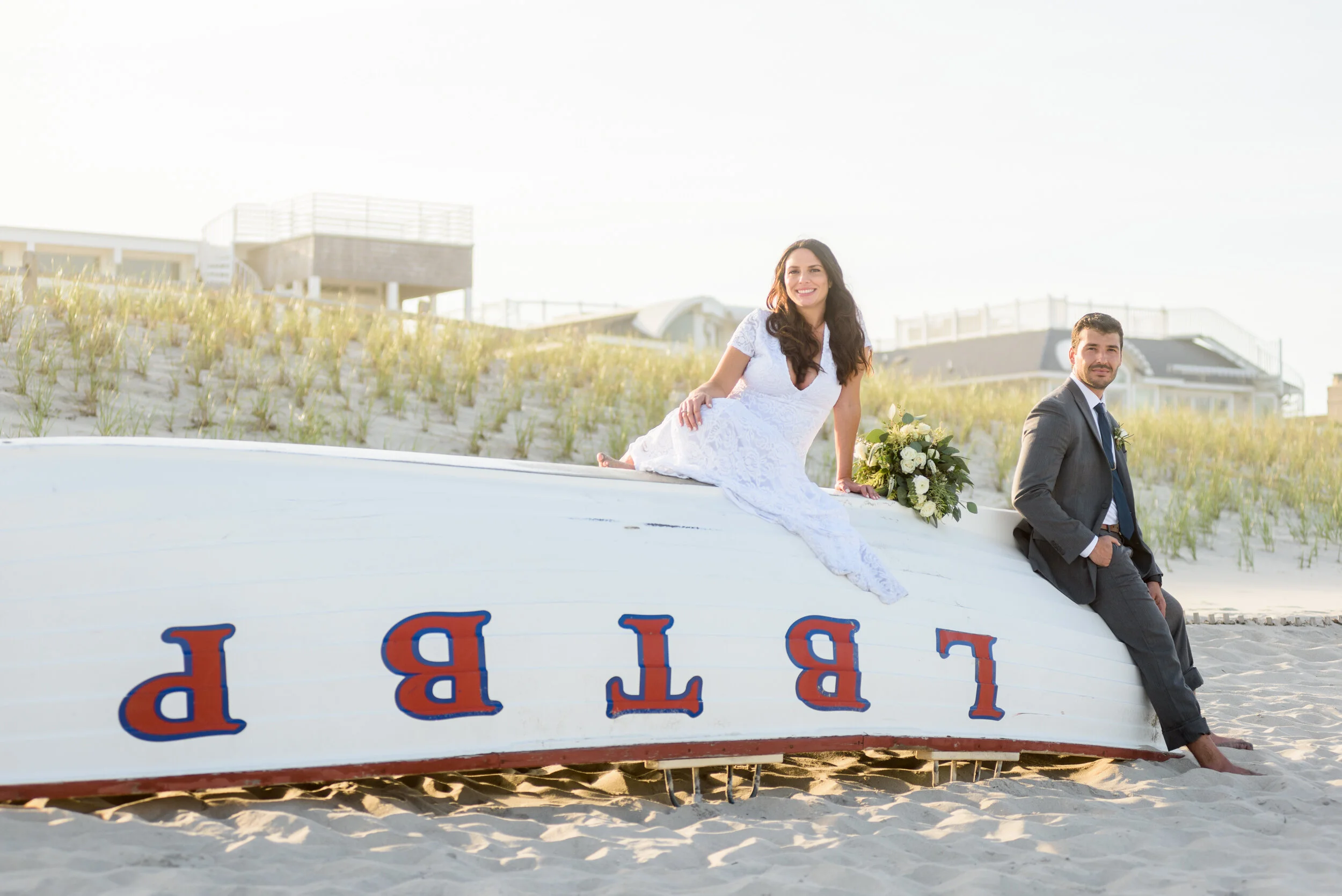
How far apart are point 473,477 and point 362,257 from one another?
29.5 metres

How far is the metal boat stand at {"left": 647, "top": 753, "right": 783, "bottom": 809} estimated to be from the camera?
3736 mm

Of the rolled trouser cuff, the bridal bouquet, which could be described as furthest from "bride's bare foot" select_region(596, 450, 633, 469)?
the rolled trouser cuff

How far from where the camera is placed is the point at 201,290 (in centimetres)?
1182

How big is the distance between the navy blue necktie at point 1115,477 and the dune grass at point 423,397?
4.51 metres

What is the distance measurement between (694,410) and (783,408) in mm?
360

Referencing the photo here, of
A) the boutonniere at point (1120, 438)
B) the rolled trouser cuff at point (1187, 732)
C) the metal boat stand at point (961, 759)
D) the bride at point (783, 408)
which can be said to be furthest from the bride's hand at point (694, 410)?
the rolled trouser cuff at point (1187, 732)

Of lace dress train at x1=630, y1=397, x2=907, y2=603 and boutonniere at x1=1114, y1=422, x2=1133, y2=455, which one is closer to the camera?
lace dress train at x1=630, y1=397, x2=907, y2=603

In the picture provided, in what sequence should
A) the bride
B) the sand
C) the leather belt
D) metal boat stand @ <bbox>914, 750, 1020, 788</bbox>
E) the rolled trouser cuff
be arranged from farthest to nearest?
the leather belt → the rolled trouser cuff → the bride → metal boat stand @ <bbox>914, 750, 1020, 788</bbox> → the sand

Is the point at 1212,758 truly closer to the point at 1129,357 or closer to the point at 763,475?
the point at 763,475

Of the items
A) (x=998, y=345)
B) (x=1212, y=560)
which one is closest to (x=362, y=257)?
(x=998, y=345)

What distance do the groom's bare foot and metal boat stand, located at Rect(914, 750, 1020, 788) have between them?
742 mm

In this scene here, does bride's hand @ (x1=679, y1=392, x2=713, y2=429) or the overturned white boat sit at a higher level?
bride's hand @ (x1=679, y1=392, x2=713, y2=429)

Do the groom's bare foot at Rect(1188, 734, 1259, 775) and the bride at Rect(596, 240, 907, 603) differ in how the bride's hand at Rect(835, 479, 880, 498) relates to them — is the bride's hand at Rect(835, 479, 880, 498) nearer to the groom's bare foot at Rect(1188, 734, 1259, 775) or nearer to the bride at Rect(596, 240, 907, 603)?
the bride at Rect(596, 240, 907, 603)

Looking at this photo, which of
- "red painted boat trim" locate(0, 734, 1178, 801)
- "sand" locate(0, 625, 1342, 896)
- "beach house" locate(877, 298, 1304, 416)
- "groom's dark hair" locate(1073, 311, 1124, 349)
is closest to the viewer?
"sand" locate(0, 625, 1342, 896)
